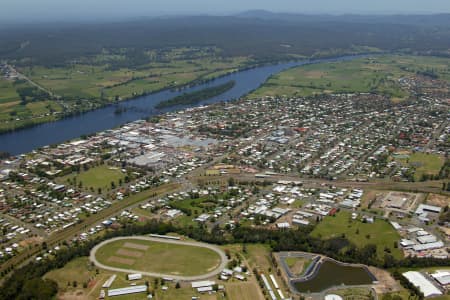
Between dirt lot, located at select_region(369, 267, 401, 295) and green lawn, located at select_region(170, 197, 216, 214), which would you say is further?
green lawn, located at select_region(170, 197, 216, 214)

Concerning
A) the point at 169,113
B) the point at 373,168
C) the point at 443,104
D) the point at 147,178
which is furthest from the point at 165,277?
the point at 443,104

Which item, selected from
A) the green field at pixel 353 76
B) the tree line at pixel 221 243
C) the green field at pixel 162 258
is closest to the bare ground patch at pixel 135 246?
the green field at pixel 162 258

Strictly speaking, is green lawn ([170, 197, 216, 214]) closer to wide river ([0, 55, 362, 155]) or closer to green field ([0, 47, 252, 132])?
wide river ([0, 55, 362, 155])

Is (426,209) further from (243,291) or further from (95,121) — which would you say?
(95,121)

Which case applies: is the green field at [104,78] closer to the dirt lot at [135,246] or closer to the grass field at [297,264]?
the dirt lot at [135,246]

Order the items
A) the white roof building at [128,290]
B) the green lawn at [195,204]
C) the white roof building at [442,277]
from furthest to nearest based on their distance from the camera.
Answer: the green lawn at [195,204]
the white roof building at [442,277]
the white roof building at [128,290]

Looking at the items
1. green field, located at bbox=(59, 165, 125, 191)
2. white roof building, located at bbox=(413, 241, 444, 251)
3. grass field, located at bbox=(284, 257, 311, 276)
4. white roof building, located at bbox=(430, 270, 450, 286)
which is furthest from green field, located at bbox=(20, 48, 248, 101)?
white roof building, located at bbox=(430, 270, 450, 286)
